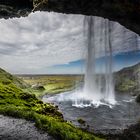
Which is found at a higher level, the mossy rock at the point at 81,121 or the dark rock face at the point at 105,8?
the dark rock face at the point at 105,8

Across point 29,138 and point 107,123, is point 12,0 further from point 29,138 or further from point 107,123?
point 107,123

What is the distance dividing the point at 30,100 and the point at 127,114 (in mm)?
19965

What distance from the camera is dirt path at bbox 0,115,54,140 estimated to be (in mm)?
16828

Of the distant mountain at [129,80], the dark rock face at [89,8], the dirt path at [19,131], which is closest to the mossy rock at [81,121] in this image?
the dark rock face at [89,8]

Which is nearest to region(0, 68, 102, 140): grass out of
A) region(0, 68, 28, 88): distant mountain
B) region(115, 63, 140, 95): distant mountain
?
region(0, 68, 28, 88): distant mountain

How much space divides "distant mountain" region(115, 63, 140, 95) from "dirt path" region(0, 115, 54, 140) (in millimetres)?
73956

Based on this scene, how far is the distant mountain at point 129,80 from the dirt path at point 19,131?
243ft

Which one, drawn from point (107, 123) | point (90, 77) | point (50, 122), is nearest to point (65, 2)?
point (50, 122)

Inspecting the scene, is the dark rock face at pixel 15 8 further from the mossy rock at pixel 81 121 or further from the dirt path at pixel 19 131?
the mossy rock at pixel 81 121

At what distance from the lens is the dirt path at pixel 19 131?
16.8 m

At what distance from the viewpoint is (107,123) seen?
34.7 metres

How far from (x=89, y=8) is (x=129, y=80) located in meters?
89.5

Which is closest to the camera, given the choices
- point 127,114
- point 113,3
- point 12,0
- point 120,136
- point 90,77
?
point 113,3

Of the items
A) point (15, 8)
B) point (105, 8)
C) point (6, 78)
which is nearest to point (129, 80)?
point (6, 78)
